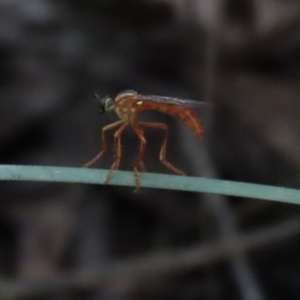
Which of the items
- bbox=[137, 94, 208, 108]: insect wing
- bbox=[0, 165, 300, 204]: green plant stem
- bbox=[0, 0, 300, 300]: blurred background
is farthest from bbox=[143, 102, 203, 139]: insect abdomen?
bbox=[0, 0, 300, 300]: blurred background

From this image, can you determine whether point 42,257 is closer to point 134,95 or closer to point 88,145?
point 88,145

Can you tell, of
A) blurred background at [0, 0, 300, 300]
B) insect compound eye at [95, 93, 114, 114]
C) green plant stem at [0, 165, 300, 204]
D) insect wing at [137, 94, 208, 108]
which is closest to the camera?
green plant stem at [0, 165, 300, 204]

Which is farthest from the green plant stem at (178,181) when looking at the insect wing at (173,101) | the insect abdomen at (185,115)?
the insect abdomen at (185,115)

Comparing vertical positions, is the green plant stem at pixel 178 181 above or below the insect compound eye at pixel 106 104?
below

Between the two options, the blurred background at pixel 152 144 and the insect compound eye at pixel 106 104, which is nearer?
the insect compound eye at pixel 106 104

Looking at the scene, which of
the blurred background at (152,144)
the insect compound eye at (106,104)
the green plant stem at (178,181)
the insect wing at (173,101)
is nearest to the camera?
the green plant stem at (178,181)

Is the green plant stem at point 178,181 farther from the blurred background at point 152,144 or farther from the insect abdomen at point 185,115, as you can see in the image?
the blurred background at point 152,144

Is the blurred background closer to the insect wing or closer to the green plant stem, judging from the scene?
the insect wing

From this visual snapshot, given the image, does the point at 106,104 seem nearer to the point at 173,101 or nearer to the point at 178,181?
the point at 173,101

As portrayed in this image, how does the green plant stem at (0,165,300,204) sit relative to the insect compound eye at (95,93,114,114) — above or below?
below
